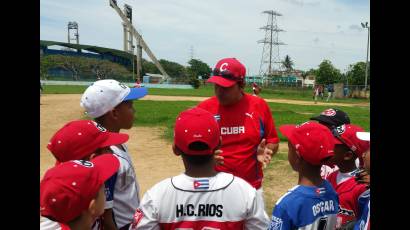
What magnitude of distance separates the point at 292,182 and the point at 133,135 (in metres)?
6.81

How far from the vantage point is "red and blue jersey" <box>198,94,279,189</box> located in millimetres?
3666

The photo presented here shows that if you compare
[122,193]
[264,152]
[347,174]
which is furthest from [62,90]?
[347,174]

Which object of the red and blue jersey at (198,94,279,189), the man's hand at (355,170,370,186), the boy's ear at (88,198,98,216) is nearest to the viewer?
the boy's ear at (88,198,98,216)

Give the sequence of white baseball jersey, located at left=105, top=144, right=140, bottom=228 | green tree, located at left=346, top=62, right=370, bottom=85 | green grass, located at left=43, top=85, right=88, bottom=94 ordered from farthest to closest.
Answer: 1. green tree, located at left=346, top=62, right=370, bottom=85
2. green grass, located at left=43, top=85, right=88, bottom=94
3. white baseball jersey, located at left=105, top=144, right=140, bottom=228

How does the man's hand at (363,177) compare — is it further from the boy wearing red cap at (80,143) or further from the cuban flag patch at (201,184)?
the boy wearing red cap at (80,143)

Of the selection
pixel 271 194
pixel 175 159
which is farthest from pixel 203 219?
pixel 175 159

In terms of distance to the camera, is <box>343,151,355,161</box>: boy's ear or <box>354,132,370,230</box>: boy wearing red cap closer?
<box>354,132,370,230</box>: boy wearing red cap

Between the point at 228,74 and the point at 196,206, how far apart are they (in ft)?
6.05

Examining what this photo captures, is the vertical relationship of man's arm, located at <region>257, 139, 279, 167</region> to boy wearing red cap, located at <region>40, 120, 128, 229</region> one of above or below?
below

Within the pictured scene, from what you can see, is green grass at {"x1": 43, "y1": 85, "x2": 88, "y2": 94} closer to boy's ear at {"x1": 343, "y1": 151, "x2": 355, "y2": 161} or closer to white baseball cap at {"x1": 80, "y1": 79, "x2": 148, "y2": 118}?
white baseball cap at {"x1": 80, "y1": 79, "x2": 148, "y2": 118}

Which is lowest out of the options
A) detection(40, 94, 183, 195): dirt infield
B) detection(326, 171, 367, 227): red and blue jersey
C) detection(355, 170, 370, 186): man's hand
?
detection(40, 94, 183, 195): dirt infield

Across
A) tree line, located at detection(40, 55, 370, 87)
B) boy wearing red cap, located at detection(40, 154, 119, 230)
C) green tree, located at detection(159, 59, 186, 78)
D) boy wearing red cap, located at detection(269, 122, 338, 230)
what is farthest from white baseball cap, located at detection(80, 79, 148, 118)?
green tree, located at detection(159, 59, 186, 78)

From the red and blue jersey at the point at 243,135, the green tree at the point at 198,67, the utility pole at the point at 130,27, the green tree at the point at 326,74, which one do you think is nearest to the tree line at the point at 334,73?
the green tree at the point at 326,74
